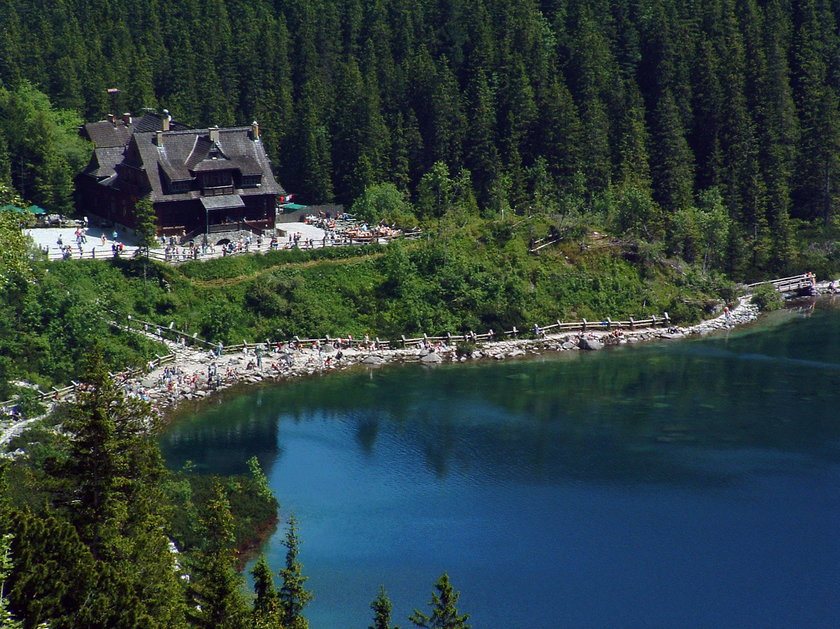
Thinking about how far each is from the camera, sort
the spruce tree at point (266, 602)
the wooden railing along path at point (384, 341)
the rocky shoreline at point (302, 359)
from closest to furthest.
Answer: the spruce tree at point (266, 602) < the rocky shoreline at point (302, 359) < the wooden railing along path at point (384, 341)

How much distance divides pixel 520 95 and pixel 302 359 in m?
39.3

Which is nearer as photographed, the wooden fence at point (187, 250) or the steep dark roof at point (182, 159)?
the wooden fence at point (187, 250)

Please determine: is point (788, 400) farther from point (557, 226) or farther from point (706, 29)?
point (706, 29)

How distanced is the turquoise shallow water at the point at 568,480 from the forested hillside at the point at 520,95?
2253 centimetres

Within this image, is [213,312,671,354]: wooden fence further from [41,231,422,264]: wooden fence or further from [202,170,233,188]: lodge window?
[202,170,233,188]: lodge window

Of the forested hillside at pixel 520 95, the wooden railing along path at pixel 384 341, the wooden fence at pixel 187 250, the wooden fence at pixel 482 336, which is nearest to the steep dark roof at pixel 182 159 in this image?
the wooden fence at pixel 187 250

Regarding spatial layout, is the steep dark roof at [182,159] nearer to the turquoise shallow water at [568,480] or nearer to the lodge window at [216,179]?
the lodge window at [216,179]

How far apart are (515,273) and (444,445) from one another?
79.2ft

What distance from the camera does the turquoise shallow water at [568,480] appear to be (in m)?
45.6

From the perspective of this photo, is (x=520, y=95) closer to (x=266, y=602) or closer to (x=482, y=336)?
(x=482, y=336)

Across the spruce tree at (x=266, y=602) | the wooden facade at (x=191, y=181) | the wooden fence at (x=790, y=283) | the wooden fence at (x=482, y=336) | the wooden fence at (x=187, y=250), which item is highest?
the wooden facade at (x=191, y=181)

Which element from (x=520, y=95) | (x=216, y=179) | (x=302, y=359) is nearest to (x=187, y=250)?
(x=216, y=179)

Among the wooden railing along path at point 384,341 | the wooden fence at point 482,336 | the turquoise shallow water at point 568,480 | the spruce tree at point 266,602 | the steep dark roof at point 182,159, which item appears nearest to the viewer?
the spruce tree at point 266,602

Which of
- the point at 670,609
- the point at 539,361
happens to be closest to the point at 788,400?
the point at 539,361
